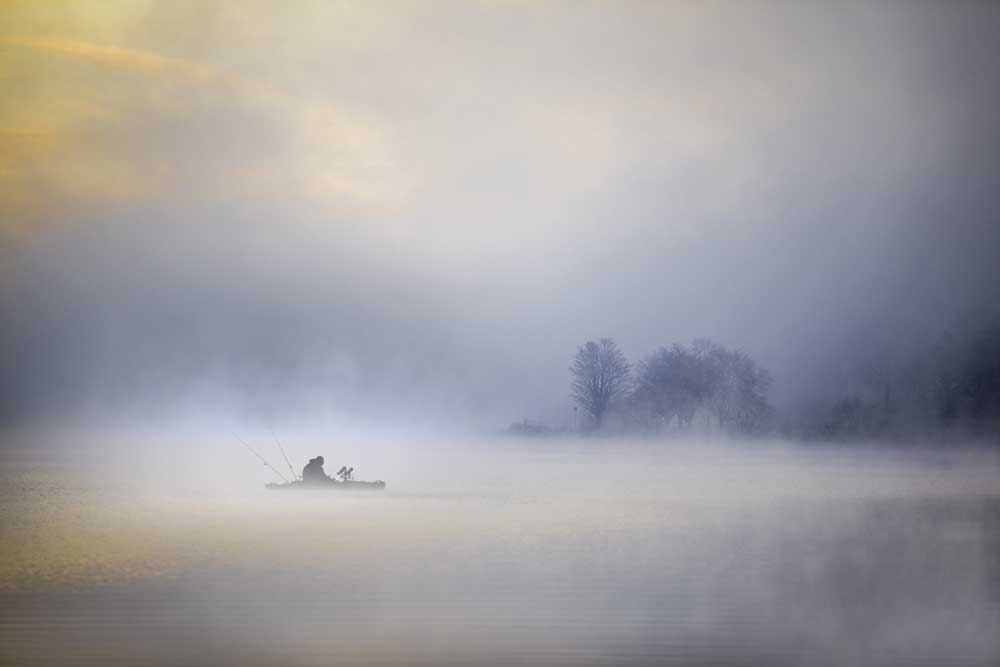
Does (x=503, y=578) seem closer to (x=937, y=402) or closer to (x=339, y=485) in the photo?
(x=339, y=485)

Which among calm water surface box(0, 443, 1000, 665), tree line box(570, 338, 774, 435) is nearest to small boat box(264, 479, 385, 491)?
calm water surface box(0, 443, 1000, 665)

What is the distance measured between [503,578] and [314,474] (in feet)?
41.4

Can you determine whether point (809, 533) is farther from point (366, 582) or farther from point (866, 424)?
point (866, 424)

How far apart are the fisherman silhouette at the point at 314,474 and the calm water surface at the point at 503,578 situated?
2.57 feet

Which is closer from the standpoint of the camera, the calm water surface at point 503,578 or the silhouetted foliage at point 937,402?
the calm water surface at point 503,578

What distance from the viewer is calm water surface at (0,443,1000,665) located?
8.50m

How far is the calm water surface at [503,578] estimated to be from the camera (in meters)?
8.50

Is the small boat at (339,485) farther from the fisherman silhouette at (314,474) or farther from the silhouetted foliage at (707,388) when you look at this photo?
the silhouetted foliage at (707,388)

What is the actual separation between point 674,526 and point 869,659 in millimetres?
8374

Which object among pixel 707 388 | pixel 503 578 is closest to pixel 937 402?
pixel 707 388

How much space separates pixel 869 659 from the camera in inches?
327

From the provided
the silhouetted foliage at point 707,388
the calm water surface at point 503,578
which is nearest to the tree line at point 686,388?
the silhouetted foliage at point 707,388

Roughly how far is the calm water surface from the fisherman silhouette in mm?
784

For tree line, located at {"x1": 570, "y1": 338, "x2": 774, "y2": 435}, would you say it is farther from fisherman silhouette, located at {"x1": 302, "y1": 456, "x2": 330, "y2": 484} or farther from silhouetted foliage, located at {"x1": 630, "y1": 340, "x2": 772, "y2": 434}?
fisherman silhouette, located at {"x1": 302, "y1": 456, "x2": 330, "y2": 484}
